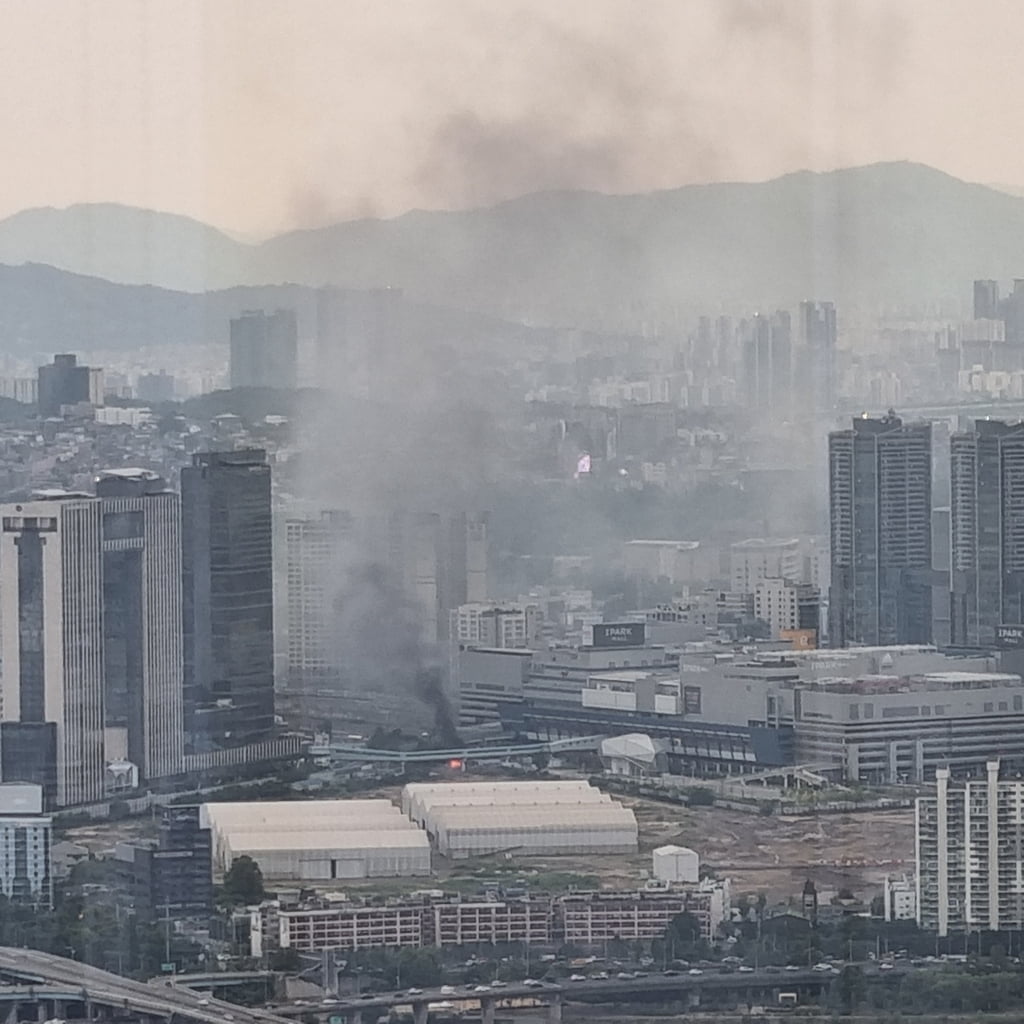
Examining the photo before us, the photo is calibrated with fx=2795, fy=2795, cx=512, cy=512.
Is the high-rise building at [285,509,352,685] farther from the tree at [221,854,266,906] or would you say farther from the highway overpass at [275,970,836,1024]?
the highway overpass at [275,970,836,1024]

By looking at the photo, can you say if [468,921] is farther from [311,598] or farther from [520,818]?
[311,598]

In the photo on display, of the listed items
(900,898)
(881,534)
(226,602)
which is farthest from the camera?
(881,534)

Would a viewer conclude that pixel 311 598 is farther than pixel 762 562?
No

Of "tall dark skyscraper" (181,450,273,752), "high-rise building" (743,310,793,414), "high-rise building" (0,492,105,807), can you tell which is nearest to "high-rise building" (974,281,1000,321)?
"high-rise building" (743,310,793,414)

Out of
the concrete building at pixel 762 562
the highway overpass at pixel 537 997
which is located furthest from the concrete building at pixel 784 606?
the highway overpass at pixel 537 997

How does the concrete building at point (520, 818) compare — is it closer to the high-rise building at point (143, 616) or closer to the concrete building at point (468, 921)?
the concrete building at point (468, 921)

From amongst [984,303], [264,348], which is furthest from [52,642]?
[984,303]
